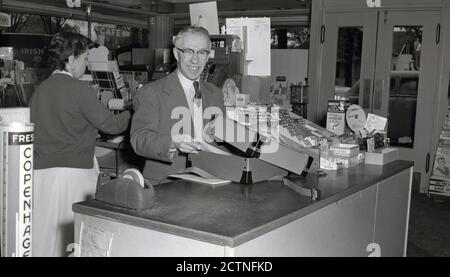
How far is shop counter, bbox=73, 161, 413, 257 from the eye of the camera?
5.19 feet

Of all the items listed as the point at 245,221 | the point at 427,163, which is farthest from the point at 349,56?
the point at 245,221

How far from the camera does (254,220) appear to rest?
1.69 metres

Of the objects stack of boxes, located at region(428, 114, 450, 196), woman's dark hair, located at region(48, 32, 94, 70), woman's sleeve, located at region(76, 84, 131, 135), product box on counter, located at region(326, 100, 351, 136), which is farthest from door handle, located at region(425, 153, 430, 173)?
woman's dark hair, located at region(48, 32, 94, 70)

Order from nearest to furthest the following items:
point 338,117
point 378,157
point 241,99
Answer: point 378,157
point 241,99
point 338,117

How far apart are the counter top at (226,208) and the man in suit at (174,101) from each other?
0.35 meters

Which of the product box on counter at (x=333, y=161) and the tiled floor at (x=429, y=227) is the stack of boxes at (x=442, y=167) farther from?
the product box on counter at (x=333, y=161)

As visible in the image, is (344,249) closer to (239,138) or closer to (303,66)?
(239,138)

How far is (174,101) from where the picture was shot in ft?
8.46

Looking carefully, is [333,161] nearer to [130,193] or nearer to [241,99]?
[241,99]

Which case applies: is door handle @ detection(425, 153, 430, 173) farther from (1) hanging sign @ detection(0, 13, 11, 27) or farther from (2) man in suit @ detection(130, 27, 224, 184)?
(1) hanging sign @ detection(0, 13, 11, 27)

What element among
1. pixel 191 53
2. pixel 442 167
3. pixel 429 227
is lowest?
pixel 429 227

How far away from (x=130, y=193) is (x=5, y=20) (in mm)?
5022

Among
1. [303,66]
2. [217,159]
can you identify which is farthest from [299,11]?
[217,159]

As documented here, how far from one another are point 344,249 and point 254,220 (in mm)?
801
